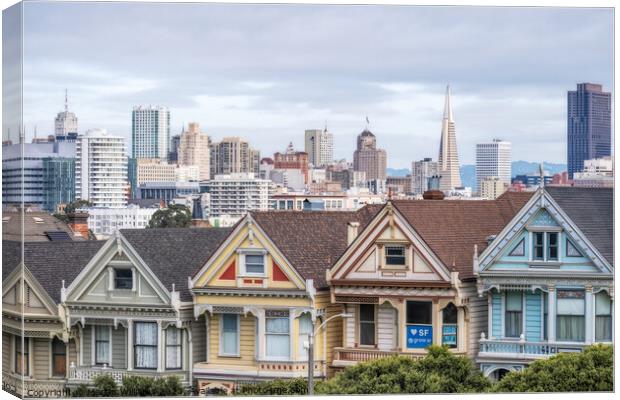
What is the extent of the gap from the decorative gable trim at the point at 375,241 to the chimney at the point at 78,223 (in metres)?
6.13

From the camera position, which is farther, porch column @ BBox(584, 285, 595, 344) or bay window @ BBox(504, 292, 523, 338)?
bay window @ BBox(504, 292, 523, 338)

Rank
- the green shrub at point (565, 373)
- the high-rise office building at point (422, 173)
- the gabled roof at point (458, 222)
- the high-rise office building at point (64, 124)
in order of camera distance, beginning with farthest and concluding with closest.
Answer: the high-rise office building at point (422, 173) < the gabled roof at point (458, 222) < the high-rise office building at point (64, 124) < the green shrub at point (565, 373)

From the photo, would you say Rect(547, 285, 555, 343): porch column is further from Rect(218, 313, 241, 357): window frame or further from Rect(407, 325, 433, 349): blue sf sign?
Rect(218, 313, 241, 357): window frame

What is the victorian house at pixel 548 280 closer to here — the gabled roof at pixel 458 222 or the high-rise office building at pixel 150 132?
the gabled roof at pixel 458 222

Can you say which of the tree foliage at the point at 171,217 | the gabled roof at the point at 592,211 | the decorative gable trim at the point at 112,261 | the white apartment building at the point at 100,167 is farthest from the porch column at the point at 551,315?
the tree foliage at the point at 171,217

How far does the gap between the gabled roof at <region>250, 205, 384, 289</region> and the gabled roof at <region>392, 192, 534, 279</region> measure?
102 cm

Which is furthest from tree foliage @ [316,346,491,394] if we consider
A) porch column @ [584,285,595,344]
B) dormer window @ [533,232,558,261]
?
dormer window @ [533,232,558,261]

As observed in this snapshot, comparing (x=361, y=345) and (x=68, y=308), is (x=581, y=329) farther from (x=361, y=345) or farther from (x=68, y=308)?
(x=68, y=308)

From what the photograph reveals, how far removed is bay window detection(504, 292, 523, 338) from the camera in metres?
54.2

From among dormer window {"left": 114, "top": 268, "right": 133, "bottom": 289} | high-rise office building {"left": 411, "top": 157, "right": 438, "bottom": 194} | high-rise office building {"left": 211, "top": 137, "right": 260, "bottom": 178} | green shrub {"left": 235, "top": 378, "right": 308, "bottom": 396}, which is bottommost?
green shrub {"left": 235, "top": 378, "right": 308, "bottom": 396}

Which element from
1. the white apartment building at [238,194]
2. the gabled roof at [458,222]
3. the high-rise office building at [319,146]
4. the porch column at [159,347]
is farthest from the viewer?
the white apartment building at [238,194]

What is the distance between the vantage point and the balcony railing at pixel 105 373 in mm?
55188

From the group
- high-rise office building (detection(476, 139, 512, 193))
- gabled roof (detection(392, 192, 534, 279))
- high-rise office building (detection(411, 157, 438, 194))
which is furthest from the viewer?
high-rise office building (detection(411, 157, 438, 194))

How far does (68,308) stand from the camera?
5581 centimetres
